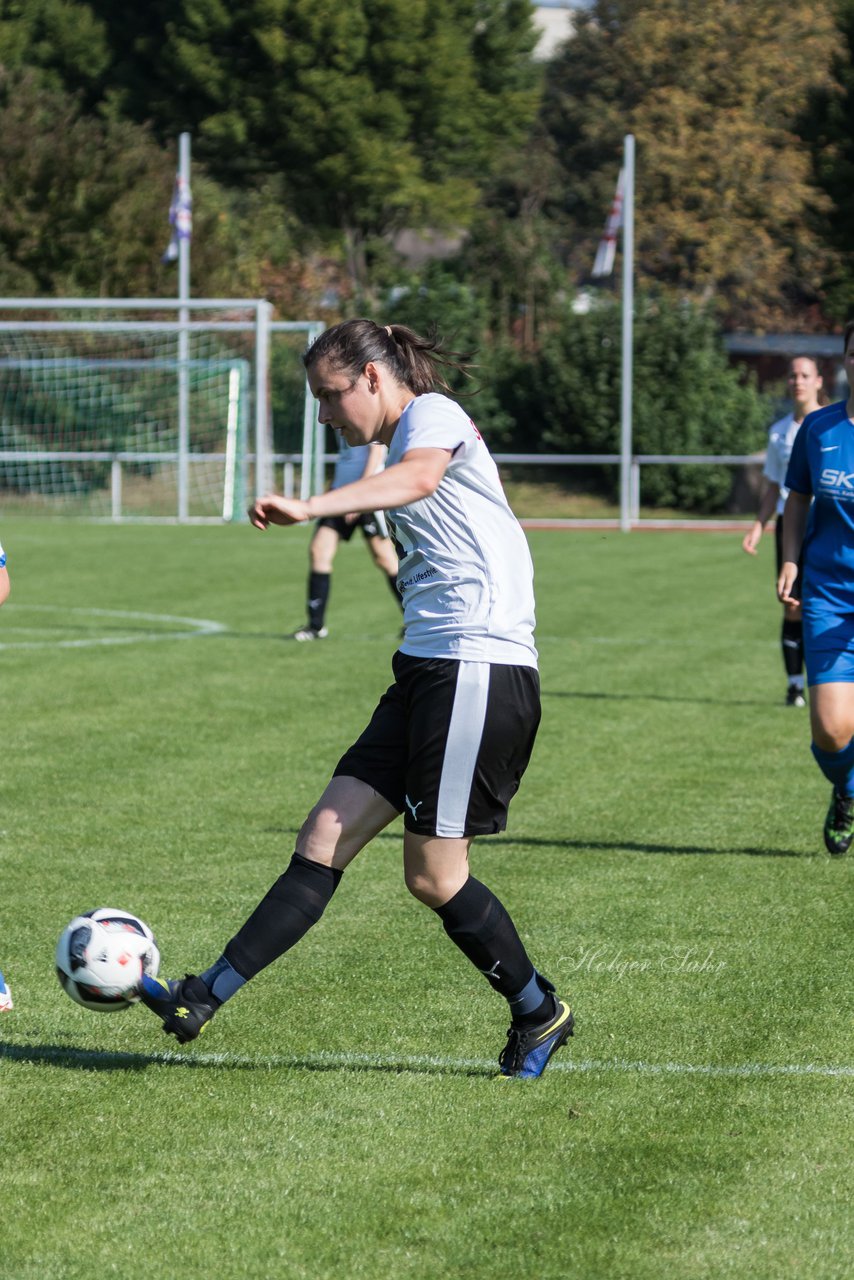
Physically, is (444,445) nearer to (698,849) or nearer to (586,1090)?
(586,1090)

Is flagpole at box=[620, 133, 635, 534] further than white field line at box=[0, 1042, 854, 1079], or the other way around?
flagpole at box=[620, 133, 635, 534]

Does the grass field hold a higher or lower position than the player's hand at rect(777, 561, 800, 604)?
lower

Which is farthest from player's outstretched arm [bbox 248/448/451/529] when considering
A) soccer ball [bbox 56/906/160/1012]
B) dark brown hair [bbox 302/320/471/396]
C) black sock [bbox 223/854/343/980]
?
soccer ball [bbox 56/906/160/1012]

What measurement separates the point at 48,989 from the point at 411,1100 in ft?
4.80

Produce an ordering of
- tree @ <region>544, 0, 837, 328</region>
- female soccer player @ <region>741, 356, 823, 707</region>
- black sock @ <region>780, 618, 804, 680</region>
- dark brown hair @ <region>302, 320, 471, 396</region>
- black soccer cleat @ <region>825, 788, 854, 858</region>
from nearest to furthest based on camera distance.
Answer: dark brown hair @ <region>302, 320, 471, 396</region> < black soccer cleat @ <region>825, 788, 854, 858</region> < female soccer player @ <region>741, 356, 823, 707</region> < black sock @ <region>780, 618, 804, 680</region> < tree @ <region>544, 0, 837, 328</region>

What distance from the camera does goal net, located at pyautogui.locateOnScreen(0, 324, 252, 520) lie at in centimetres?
3269

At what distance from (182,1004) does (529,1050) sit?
88 cm

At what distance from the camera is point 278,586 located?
1942cm

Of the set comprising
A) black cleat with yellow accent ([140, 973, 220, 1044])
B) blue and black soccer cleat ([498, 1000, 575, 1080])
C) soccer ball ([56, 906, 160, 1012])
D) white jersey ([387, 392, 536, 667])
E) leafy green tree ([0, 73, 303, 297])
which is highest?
leafy green tree ([0, 73, 303, 297])

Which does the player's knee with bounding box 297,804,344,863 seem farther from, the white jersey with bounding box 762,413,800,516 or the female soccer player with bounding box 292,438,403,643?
the female soccer player with bounding box 292,438,403,643

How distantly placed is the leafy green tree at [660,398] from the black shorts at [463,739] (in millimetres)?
33938

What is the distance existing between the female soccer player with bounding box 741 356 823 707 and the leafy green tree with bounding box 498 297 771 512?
26.5 m

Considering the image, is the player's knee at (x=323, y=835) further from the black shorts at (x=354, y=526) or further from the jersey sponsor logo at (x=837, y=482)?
the black shorts at (x=354, y=526)

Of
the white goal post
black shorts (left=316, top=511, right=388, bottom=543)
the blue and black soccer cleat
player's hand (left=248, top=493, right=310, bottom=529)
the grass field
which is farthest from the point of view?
the white goal post
